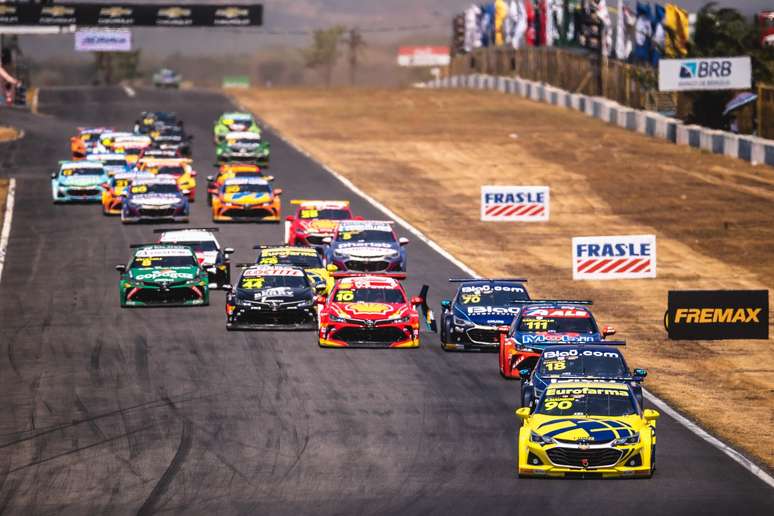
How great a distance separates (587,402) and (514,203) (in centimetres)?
2532

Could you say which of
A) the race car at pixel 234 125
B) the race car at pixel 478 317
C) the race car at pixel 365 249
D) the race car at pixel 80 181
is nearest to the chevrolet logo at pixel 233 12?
the race car at pixel 234 125

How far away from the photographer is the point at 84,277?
4278cm

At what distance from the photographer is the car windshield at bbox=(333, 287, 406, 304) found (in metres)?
32.5

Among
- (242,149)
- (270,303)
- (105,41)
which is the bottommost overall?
(242,149)

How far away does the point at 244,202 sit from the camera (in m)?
51.7

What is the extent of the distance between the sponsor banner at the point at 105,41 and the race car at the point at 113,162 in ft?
262

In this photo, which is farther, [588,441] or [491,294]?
[491,294]

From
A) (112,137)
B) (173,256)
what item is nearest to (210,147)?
(112,137)

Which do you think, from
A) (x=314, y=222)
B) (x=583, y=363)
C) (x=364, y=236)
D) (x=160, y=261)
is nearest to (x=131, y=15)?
(x=314, y=222)

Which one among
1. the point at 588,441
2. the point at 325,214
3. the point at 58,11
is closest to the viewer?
the point at 588,441

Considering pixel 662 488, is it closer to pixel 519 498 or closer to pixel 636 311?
pixel 519 498

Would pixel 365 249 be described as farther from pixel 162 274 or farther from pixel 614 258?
pixel 614 258

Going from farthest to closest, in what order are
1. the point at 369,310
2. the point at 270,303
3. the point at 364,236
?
the point at 364,236 < the point at 270,303 < the point at 369,310

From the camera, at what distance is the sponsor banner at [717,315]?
105 feet
